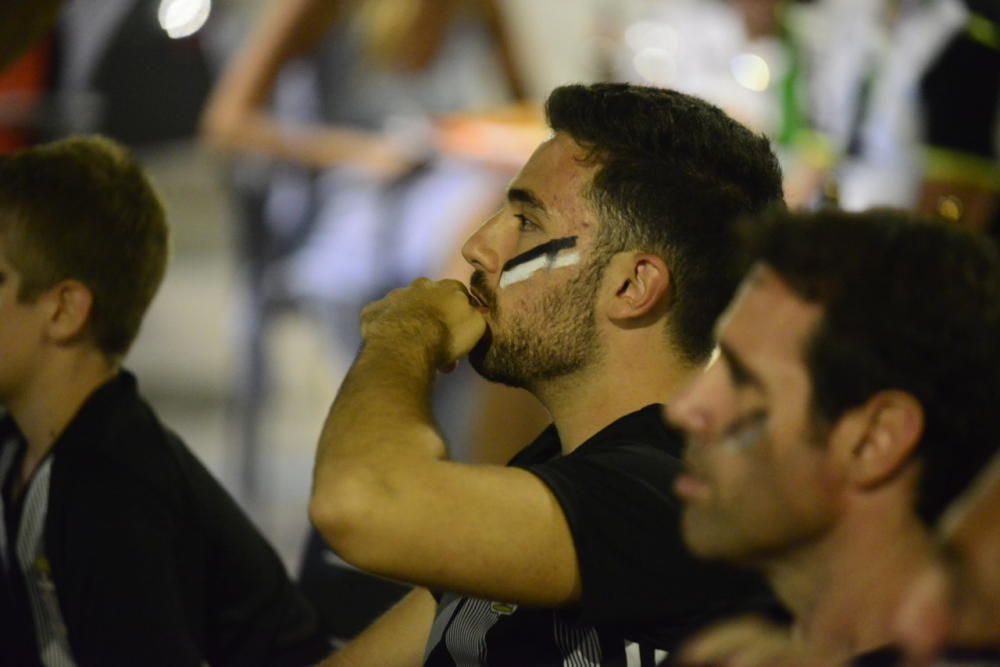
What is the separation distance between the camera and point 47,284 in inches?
87.8

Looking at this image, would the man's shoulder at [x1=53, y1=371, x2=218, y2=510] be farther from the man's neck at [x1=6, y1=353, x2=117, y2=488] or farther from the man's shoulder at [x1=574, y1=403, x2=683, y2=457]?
the man's shoulder at [x1=574, y1=403, x2=683, y2=457]

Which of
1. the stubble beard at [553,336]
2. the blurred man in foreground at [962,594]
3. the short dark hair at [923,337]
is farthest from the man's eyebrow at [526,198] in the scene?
the blurred man in foreground at [962,594]

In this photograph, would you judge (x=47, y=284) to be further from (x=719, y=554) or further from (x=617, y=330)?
(x=719, y=554)

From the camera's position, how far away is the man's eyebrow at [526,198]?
6.02ft

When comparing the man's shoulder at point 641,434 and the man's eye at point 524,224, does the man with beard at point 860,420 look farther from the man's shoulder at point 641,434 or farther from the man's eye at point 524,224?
the man's eye at point 524,224

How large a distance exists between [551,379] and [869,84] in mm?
2877

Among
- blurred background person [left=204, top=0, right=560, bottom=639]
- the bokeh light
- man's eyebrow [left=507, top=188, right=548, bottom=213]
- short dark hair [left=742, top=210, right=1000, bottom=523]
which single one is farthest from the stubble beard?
blurred background person [left=204, top=0, right=560, bottom=639]

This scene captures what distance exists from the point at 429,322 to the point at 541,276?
0.14 m

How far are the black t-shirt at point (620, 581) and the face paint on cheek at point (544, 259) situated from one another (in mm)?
237

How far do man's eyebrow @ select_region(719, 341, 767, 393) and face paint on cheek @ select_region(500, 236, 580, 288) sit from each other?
0.51 meters

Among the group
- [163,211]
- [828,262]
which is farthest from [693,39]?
[828,262]

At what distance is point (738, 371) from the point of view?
128cm

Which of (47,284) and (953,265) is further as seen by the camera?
(47,284)

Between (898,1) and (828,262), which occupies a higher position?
(898,1)
